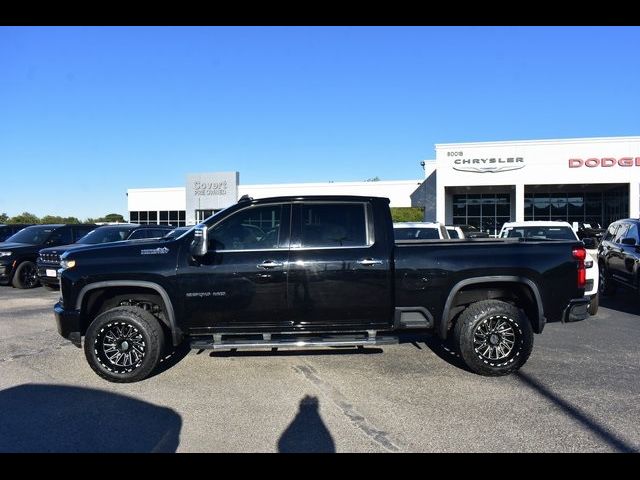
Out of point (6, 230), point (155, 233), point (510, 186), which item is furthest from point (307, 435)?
point (510, 186)

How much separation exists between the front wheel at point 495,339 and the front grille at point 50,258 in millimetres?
10022

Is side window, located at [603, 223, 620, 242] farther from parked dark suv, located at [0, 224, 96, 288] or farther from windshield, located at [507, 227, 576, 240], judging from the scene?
parked dark suv, located at [0, 224, 96, 288]

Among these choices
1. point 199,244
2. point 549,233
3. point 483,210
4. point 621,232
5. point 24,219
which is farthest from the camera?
point 24,219

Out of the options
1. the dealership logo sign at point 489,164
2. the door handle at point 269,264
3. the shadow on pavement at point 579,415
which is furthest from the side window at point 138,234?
the dealership logo sign at point 489,164

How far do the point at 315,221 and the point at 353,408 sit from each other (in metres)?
2.12

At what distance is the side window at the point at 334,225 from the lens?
5.41 m

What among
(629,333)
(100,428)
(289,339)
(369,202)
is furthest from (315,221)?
(629,333)

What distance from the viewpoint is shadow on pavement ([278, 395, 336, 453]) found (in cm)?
366

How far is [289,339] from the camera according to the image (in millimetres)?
5227

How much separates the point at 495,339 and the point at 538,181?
2629cm

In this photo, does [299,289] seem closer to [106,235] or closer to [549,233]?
[549,233]

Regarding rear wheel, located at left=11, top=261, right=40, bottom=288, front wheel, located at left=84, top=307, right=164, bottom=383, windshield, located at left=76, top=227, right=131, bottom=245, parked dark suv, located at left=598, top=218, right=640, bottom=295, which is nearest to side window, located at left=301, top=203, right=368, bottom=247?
front wheel, located at left=84, top=307, right=164, bottom=383

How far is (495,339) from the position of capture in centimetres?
534
